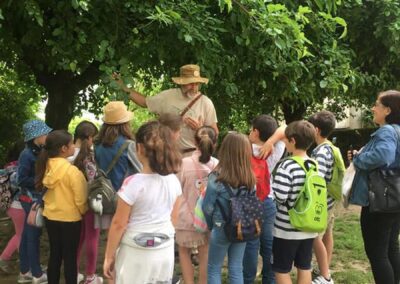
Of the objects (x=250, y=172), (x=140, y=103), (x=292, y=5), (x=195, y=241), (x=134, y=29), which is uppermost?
(x=292, y=5)

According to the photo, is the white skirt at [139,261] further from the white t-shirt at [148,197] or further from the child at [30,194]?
the child at [30,194]

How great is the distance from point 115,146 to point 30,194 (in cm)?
109

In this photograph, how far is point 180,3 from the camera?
4555 millimetres

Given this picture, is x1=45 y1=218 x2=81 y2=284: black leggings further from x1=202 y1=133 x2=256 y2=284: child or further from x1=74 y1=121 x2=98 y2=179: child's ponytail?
x1=202 y1=133 x2=256 y2=284: child

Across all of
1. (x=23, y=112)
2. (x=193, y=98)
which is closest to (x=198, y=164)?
(x=193, y=98)

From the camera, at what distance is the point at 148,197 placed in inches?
112

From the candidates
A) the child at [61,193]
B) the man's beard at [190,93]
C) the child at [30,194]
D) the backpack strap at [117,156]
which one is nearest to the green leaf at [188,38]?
the man's beard at [190,93]

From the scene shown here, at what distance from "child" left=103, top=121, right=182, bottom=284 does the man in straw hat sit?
57.8 inches

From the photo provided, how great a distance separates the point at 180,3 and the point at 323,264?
2.78 meters

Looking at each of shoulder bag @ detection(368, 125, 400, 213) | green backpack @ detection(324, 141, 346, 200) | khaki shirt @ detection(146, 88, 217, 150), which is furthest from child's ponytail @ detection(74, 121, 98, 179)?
shoulder bag @ detection(368, 125, 400, 213)

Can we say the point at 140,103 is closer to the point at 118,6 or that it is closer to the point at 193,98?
the point at 193,98

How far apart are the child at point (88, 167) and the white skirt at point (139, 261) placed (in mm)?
1130

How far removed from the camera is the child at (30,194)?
13.5 feet

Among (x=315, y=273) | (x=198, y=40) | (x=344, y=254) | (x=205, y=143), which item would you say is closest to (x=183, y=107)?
(x=198, y=40)
